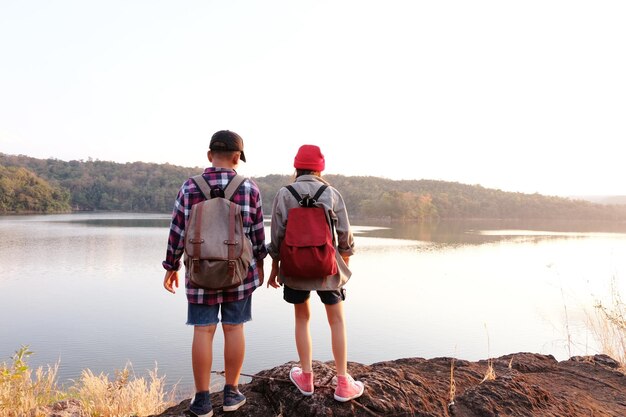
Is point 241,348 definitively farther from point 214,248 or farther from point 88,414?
point 88,414

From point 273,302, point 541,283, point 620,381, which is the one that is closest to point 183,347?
point 273,302

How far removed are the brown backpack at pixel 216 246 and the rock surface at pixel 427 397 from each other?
0.66m

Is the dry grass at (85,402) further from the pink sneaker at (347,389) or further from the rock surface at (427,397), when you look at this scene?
the pink sneaker at (347,389)

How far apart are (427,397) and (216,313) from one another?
1170 millimetres

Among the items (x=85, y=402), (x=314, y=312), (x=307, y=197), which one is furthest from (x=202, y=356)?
(x=314, y=312)

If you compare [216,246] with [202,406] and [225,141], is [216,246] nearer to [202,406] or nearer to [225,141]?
[225,141]

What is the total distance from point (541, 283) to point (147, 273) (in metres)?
11.8

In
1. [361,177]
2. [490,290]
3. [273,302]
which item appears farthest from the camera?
[361,177]

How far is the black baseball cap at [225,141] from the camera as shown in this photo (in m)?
2.45

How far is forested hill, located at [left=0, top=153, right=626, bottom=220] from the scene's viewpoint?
186 ft

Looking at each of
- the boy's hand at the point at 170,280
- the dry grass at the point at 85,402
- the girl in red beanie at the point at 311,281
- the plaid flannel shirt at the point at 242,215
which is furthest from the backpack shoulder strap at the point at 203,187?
the dry grass at the point at 85,402

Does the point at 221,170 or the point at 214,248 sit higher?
the point at 221,170

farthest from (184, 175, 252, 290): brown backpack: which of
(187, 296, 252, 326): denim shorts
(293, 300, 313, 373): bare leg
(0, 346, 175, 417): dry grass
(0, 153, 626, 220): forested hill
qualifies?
(0, 153, 626, 220): forested hill

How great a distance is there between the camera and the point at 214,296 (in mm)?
2336
